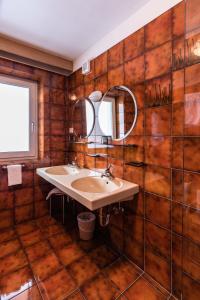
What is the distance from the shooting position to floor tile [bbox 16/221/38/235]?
1.98 metres

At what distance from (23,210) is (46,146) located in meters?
0.91

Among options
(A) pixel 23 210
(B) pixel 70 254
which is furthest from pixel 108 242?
(A) pixel 23 210

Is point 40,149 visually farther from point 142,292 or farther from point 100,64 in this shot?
point 142,292

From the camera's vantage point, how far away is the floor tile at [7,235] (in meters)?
1.82

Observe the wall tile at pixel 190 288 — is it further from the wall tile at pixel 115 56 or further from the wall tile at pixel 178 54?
the wall tile at pixel 115 56

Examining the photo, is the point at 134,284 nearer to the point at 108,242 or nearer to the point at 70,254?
the point at 108,242

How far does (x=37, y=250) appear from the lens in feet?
5.41

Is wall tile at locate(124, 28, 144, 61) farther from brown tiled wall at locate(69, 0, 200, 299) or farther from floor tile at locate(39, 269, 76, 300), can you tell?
floor tile at locate(39, 269, 76, 300)

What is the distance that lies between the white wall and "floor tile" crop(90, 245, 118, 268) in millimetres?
2125

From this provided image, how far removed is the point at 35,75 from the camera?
2158 millimetres

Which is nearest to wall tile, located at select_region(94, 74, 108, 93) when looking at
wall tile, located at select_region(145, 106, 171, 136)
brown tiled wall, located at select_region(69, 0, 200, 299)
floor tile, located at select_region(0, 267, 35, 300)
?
brown tiled wall, located at select_region(69, 0, 200, 299)

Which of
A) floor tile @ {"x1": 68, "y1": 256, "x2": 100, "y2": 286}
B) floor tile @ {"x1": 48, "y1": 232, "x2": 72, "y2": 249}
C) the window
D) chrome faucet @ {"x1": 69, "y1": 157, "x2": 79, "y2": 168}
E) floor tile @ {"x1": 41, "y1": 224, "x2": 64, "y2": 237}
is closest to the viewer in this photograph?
floor tile @ {"x1": 68, "y1": 256, "x2": 100, "y2": 286}

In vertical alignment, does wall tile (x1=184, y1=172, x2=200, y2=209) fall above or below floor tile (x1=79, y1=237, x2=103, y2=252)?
above

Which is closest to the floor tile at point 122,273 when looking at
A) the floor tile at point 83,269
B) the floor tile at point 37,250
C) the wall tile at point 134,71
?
the floor tile at point 83,269
